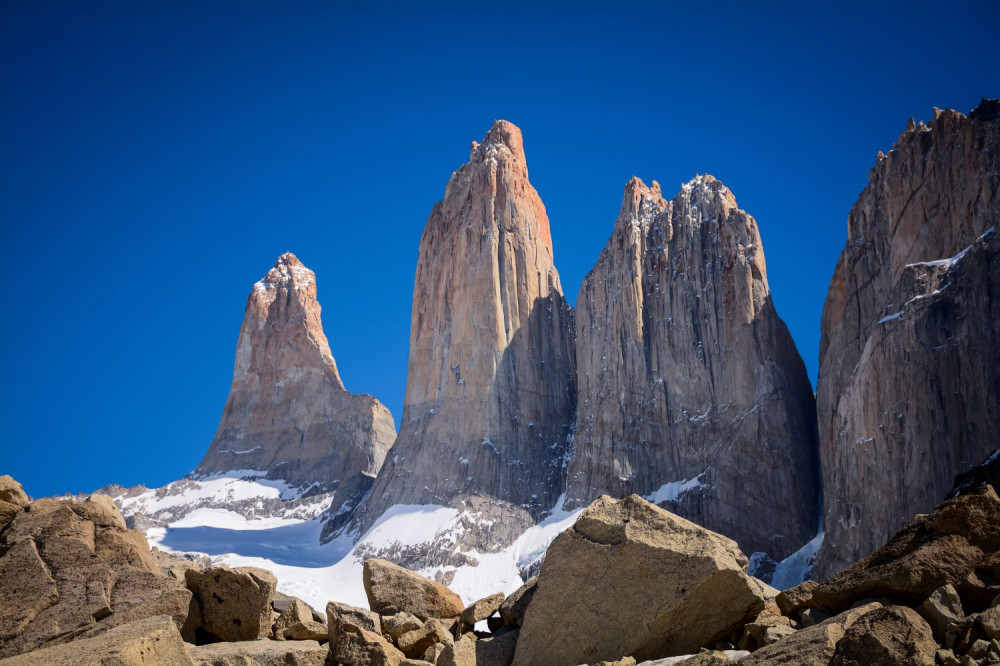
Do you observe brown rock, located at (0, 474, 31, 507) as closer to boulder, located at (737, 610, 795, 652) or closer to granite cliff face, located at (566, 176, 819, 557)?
boulder, located at (737, 610, 795, 652)

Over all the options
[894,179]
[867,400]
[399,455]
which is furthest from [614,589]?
[399,455]

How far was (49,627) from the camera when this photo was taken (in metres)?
12.3

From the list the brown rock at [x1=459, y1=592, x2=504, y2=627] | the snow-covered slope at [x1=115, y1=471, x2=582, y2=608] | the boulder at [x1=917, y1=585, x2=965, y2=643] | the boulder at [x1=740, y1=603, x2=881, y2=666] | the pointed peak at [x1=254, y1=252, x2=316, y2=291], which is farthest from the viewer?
the pointed peak at [x1=254, y1=252, x2=316, y2=291]

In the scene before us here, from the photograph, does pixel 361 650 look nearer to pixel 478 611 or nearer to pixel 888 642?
pixel 478 611

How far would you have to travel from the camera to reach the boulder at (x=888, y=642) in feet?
30.2

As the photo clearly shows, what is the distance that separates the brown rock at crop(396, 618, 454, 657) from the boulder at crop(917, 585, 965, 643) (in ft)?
19.9

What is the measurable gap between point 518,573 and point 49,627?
234 feet

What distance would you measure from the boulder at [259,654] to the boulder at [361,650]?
0.94ft

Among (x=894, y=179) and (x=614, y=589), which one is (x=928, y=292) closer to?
(x=894, y=179)

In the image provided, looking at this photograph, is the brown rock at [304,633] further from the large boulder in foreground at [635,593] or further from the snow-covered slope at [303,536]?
the snow-covered slope at [303,536]

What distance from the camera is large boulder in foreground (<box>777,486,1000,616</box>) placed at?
11117 millimetres

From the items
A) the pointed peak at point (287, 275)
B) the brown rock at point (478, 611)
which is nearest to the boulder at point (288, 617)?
the brown rock at point (478, 611)

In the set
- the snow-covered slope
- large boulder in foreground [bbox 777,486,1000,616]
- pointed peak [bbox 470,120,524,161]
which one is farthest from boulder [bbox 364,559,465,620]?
Answer: pointed peak [bbox 470,120,524,161]

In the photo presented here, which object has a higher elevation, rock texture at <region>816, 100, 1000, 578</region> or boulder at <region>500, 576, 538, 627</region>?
rock texture at <region>816, 100, 1000, 578</region>
